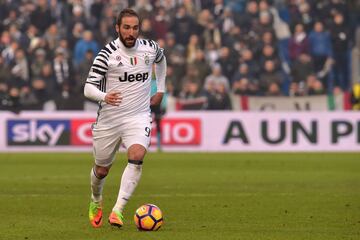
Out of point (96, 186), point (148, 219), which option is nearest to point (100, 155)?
point (96, 186)

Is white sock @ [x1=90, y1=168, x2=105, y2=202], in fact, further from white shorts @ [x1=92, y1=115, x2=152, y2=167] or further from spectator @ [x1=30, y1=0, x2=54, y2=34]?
spectator @ [x1=30, y1=0, x2=54, y2=34]

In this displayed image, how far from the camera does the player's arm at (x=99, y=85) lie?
10992 mm

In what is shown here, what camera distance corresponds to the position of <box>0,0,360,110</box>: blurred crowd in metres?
28.3

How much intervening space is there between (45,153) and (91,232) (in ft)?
52.3

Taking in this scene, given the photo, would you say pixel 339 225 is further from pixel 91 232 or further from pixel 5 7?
pixel 5 7

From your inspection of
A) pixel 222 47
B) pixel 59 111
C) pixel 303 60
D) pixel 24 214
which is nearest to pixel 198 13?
pixel 222 47

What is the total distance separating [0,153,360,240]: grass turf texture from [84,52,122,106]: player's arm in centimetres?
133

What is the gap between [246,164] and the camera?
2272cm

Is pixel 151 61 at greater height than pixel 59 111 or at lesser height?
greater

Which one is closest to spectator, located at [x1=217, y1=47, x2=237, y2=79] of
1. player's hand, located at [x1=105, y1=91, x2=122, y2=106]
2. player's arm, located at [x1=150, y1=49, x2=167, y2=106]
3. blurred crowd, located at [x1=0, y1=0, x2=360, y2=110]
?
blurred crowd, located at [x1=0, y1=0, x2=360, y2=110]

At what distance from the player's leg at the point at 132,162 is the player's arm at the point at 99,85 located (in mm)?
437

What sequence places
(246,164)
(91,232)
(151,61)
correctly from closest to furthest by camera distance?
(91,232) < (151,61) < (246,164)

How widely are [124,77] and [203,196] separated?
173 inches

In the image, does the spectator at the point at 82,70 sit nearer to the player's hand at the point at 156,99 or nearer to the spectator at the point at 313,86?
the spectator at the point at 313,86
